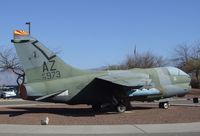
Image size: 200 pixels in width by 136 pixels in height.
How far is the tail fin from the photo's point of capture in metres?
23.4

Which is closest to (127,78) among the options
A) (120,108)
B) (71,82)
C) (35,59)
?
(120,108)

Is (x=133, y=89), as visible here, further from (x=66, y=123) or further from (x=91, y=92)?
(x=66, y=123)

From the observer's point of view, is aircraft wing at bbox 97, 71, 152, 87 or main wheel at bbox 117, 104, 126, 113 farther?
main wheel at bbox 117, 104, 126, 113

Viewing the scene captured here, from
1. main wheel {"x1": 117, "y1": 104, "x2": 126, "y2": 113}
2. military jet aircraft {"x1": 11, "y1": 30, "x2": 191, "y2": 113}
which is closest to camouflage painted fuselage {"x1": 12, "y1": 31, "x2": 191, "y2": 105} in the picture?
military jet aircraft {"x1": 11, "y1": 30, "x2": 191, "y2": 113}

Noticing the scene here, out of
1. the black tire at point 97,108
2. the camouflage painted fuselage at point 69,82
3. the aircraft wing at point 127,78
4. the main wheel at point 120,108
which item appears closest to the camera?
the camouflage painted fuselage at point 69,82

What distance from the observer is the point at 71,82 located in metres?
23.9

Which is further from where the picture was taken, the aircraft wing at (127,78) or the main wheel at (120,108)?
the main wheel at (120,108)

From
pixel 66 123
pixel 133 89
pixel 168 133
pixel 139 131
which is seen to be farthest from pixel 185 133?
pixel 133 89

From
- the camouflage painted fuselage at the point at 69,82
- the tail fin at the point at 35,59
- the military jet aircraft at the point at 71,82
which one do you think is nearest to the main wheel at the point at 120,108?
the military jet aircraft at the point at 71,82

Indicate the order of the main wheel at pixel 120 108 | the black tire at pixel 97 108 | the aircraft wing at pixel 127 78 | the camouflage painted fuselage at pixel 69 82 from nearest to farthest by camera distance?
the camouflage painted fuselage at pixel 69 82 < the aircraft wing at pixel 127 78 < the main wheel at pixel 120 108 < the black tire at pixel 97 108

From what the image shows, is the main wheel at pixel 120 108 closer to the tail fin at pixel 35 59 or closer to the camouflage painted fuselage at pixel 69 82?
Result: the camouflage painted fuselage at pixel 69 82

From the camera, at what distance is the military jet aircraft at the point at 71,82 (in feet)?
76.6

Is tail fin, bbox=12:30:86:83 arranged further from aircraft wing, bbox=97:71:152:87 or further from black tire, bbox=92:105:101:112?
black tire, bbox=92:105:101:112

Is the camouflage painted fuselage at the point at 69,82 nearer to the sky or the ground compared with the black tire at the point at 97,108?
nearer to the sky
